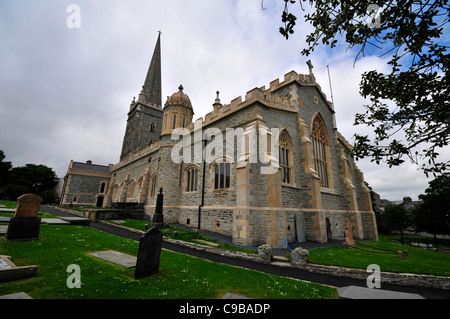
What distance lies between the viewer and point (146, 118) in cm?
4003

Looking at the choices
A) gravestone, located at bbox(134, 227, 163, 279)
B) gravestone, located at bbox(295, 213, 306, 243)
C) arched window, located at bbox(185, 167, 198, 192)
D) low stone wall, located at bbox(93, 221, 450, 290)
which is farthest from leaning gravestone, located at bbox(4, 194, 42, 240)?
gravestone, located at bbox(295, 213, 306, 243)

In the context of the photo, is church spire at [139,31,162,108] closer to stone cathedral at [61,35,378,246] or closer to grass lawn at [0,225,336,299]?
stone cathedral at [61,35,378,246]

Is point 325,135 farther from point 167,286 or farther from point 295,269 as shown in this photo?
point 167,286

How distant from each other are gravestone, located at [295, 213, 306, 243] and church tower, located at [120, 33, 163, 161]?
3365 cm

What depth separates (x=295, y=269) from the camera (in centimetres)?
704

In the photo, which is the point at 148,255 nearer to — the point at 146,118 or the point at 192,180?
the point at 192,180

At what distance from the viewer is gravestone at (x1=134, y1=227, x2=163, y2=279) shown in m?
4.61

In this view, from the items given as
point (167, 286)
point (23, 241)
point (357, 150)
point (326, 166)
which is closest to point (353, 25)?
point (357, 150)

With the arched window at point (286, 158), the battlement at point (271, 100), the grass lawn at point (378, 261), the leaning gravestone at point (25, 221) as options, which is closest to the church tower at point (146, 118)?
the battlement at point (271, 100)

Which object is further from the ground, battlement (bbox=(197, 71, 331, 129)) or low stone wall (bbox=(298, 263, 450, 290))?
battlement (bbox=(197, 71, 331, 129))

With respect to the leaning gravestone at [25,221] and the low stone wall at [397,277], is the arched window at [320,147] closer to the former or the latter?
the low stone wall at [397,277]

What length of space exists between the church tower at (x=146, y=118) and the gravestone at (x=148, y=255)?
1385 inches
